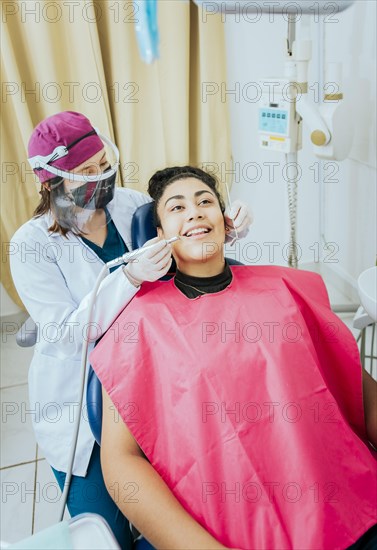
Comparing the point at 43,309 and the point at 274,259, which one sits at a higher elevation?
the point at 43,309

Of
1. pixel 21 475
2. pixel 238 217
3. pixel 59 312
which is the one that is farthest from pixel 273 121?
pixel 21 475

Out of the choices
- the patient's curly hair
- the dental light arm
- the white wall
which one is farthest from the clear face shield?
the white wall

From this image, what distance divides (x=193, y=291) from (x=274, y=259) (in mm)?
1710

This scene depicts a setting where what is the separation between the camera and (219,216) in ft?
4.25

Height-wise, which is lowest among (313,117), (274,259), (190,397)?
(274,259)

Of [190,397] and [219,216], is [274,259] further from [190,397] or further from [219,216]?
[190,397]

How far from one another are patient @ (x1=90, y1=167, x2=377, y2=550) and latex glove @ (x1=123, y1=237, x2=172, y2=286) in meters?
0.07

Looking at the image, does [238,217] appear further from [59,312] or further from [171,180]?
[59,312]

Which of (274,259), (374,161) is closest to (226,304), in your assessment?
(374,161)

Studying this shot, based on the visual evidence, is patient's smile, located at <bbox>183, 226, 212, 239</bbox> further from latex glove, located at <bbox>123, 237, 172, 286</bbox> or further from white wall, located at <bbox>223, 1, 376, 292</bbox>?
white wall, located at <bbox>223, 1, 376, 292</bbox>

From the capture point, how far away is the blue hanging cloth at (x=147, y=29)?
68.5 inches

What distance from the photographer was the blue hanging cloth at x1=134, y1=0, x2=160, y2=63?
174cm

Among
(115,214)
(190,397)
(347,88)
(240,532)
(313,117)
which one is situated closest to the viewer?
(240,532)

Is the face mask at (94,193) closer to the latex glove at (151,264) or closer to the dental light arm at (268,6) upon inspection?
the latex glove at (151,264)
